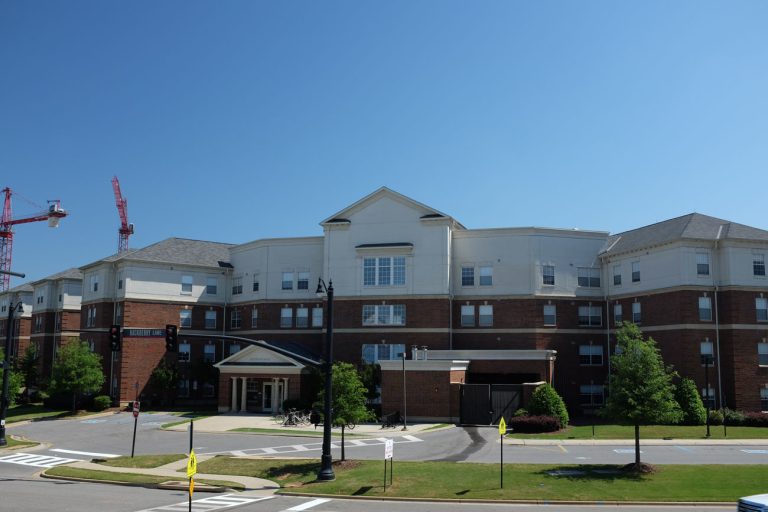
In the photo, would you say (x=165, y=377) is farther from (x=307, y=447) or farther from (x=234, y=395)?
(x=307, y=447)

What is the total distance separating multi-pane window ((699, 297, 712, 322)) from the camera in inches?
1854

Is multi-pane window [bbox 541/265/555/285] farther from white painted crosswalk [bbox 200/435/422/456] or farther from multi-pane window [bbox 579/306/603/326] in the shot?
white painted crosswalk [bbox 200/435/422/456]

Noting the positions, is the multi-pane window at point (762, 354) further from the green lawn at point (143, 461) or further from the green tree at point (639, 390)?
the green lawn at point (143, 461)

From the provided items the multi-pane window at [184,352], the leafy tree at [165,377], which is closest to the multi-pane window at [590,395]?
the leafy tree at [165,377]

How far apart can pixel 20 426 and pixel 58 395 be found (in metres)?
10.1

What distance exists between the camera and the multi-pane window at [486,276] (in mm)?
55281

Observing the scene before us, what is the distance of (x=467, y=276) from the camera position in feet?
184

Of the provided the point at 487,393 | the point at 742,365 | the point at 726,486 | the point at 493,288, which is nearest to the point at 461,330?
the point at 493,288

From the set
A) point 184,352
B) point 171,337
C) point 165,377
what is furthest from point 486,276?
point 171,337

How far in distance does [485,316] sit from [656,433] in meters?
17.5

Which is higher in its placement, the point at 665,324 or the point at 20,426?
the point at 665,324

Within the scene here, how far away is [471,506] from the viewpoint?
23062 millimetres

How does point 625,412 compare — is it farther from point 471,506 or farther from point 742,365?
point 742,365

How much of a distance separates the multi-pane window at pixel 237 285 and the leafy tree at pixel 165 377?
8809 mm
